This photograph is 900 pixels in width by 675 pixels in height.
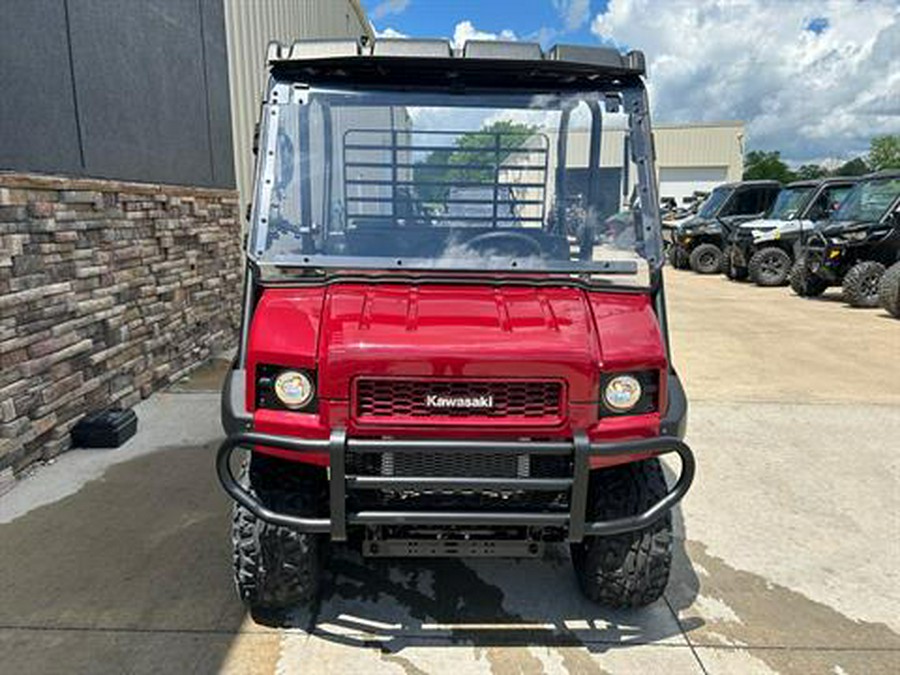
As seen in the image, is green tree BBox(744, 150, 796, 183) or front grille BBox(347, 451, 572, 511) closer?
front grille BBox(347, 451, 572, 511)

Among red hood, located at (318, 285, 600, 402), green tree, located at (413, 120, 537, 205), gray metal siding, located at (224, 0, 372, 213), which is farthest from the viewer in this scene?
gray metal siding, located at (224, 0, 372, 213)

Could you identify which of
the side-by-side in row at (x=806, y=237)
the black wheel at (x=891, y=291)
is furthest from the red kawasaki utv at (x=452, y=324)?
the side-by-side in row at (x=806, y=237)

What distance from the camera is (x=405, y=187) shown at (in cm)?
307

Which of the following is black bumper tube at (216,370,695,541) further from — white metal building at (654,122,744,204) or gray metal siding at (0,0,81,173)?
white metal building at (654,122,744,204)

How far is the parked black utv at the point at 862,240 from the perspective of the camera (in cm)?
1030

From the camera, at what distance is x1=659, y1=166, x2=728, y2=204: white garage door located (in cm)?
4247

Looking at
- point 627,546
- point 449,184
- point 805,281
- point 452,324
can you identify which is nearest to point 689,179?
point 805,281

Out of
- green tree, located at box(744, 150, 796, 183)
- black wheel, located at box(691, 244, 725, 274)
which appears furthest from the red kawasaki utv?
green tree, located at box(744, 150, 796, 183)

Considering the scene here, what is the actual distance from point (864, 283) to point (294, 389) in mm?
10877

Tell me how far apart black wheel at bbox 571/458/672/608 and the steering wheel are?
3.23 ft

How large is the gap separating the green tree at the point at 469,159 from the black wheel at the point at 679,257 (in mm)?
14729

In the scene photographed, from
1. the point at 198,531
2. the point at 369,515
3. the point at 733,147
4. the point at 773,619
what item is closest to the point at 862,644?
the point at 773,619

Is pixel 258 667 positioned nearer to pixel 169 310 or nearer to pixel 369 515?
pixel 369 515

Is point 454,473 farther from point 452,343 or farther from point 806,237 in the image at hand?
point 806,237
